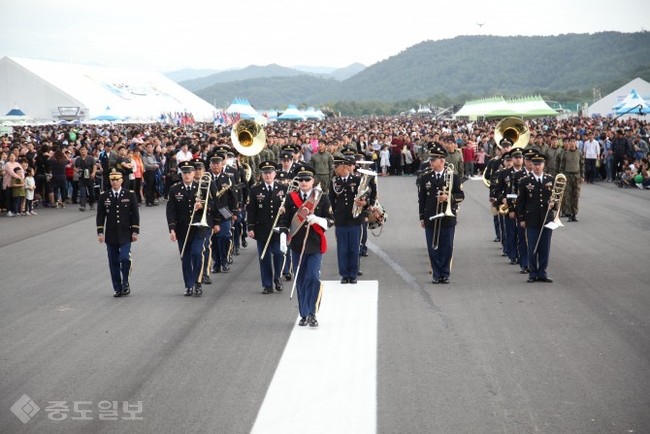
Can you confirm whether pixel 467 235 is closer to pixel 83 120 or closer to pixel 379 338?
pixel 379 338

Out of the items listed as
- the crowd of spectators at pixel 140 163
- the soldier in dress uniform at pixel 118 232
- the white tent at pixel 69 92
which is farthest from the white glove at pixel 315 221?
the white tent at pixel 69 92

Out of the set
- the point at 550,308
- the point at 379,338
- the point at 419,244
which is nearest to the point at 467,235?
the point at 419,244

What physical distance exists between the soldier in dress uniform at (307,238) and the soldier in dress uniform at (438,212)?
257cm

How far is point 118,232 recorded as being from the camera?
12.2 meters

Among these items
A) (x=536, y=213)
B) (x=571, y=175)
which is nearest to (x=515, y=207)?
(x=536, y=213)

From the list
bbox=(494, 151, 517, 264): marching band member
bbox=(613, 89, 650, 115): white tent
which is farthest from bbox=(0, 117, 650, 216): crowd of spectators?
bbox=(613, 89, 650, 115): white tent

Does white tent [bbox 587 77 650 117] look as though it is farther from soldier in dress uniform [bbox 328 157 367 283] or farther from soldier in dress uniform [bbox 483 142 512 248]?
soldier in dress uniform [bbox 328 157 367 283]

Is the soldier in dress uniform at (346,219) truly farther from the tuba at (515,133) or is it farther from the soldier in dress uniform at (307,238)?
the tuba at (515,133)

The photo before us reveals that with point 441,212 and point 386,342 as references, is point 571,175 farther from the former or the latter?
point 386,342

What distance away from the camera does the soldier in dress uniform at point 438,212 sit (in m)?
12.9

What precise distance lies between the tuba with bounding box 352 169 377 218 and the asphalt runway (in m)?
1.13

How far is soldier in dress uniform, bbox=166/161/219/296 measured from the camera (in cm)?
1223

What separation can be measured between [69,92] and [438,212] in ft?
177

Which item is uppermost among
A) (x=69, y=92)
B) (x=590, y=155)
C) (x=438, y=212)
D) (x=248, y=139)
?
(x=69, y=92)
